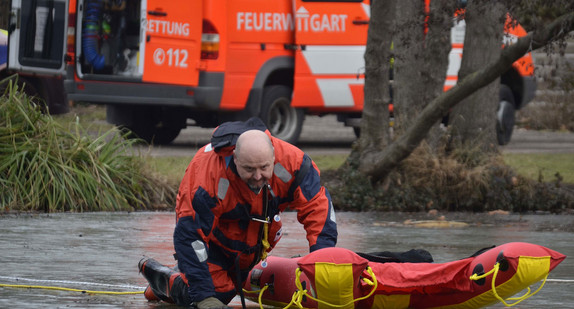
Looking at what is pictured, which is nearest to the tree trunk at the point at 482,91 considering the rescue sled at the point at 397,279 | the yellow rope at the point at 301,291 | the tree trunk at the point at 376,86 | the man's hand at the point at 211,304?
the tree trunk at the point at 376,86

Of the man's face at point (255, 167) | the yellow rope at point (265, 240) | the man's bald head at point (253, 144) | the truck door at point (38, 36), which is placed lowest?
the yellow rope at point (265, 240)

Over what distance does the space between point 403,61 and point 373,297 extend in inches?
269

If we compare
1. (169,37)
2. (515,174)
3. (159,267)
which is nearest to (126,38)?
(169,37)

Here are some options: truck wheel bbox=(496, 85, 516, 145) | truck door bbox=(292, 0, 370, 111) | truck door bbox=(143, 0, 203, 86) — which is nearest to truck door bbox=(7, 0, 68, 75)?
truck door bbox=(143, 0, 203, 86)

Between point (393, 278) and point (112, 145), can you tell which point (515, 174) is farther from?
point (393, 278)

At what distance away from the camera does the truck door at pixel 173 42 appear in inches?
584

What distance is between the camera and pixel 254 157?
5734 mm

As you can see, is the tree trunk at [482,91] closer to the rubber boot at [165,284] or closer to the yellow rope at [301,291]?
the rubber boot at [165,284]

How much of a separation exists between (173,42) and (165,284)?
8820 mm

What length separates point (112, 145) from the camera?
11.5m

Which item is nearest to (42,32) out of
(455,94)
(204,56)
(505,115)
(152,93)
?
(152,93)

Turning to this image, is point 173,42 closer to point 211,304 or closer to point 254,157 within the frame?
point 211,304

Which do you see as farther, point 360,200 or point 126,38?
point 126,38

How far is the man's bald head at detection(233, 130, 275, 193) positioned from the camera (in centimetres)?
573
